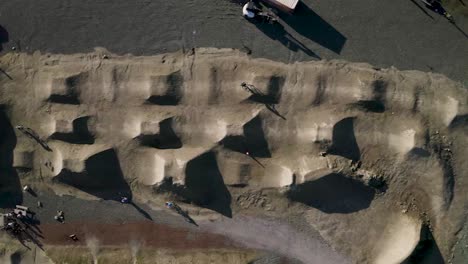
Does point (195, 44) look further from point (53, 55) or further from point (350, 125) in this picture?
point (350, 125)

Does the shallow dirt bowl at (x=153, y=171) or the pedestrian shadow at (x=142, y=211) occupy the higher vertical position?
the shallow dirt bowl at (x=153, y=171)

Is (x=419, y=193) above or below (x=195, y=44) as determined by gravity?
below

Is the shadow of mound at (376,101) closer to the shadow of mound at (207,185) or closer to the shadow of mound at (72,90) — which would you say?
the shadow of mound at (207,185)

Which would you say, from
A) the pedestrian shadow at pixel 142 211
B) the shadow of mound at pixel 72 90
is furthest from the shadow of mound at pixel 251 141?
the shadow of mound at pixel 72 90

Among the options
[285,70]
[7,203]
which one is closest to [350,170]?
[285,70]

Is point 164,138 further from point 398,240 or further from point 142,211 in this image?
point 398,240

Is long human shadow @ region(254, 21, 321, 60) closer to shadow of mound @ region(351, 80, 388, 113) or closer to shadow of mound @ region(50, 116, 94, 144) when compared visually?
shadow of mound @ region(351, 80, 388, 113)

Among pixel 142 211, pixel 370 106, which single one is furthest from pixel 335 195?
pixel 142 211
